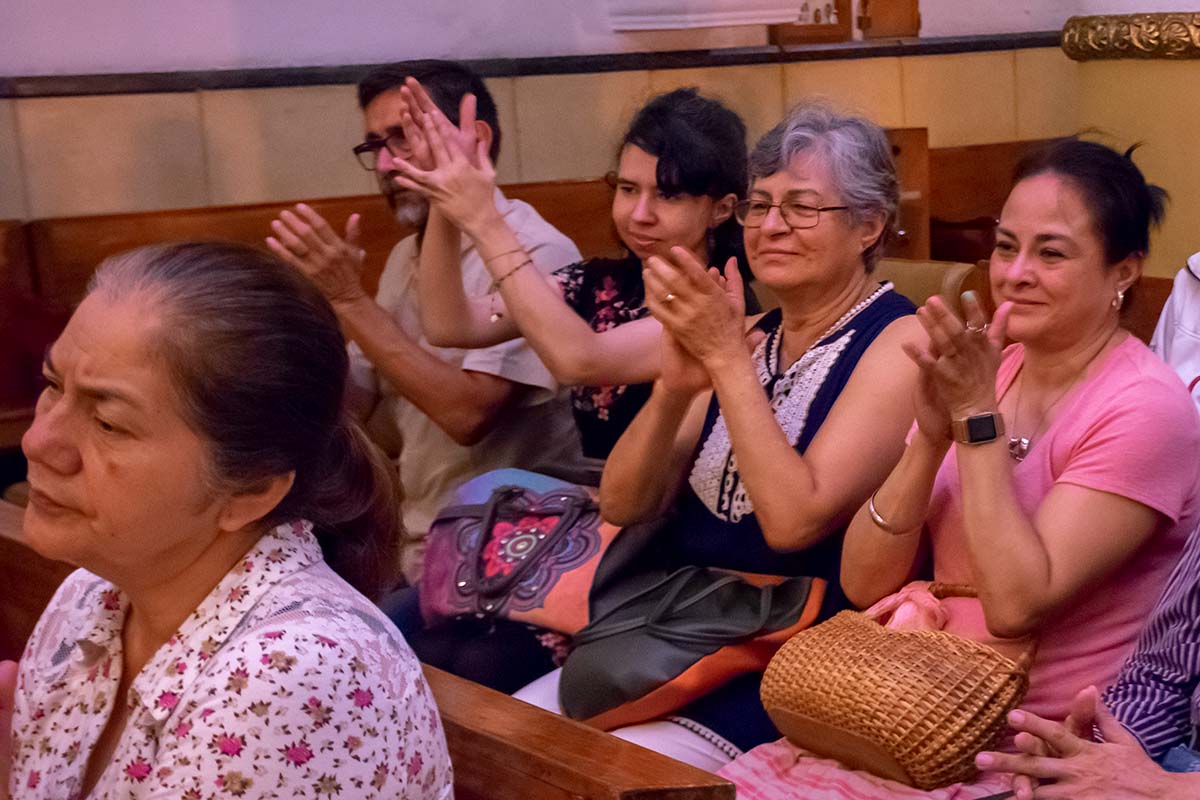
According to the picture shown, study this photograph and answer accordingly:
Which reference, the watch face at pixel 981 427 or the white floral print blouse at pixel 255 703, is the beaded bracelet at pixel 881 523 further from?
the white floral print blouse at pixel 255 703

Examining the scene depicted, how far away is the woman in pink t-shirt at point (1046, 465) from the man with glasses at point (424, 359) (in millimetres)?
880

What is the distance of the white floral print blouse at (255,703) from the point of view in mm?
1172

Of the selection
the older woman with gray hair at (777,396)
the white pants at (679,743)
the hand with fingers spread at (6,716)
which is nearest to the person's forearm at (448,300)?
the older woman with gray hair at (777,396)

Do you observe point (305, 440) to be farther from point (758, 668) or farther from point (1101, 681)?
point (1101, 681)

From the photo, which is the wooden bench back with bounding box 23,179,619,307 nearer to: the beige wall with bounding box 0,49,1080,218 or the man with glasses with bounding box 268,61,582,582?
the beige wall with bounding box 0,49,1080,218

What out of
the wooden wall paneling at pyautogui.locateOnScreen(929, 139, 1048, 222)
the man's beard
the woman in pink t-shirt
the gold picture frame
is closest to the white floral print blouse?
the woman in pink t-shirt

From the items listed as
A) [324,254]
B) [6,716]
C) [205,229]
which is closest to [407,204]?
[324,254]

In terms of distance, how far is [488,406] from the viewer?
273cm

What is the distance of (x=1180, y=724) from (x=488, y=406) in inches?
55.3

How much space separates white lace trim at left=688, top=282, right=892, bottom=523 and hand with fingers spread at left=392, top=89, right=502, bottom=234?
60cm

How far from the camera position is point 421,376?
2697 mm

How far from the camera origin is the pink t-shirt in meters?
1.79

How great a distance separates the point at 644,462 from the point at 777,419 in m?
0.21

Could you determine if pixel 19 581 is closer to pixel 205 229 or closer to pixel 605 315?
pixel 605 315
